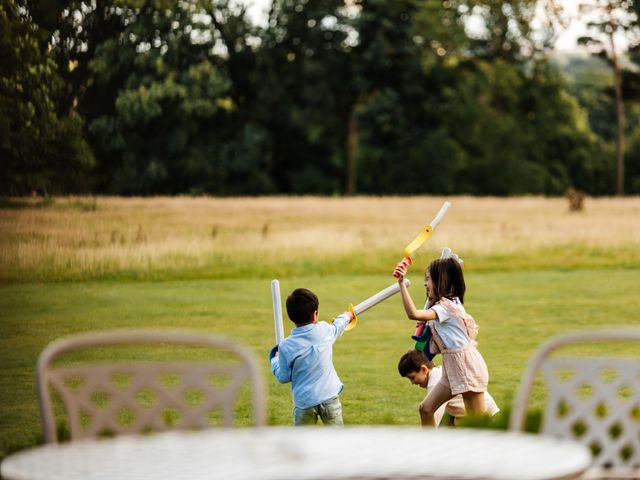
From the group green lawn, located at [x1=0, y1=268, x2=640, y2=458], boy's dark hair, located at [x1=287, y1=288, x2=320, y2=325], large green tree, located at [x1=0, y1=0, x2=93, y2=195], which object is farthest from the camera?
large green tree, located at [x1=0, y1=0, x2=93, y2=195]

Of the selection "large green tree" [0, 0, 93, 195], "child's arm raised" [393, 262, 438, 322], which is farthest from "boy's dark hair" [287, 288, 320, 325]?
"large green tree" [0, 0, 93, 195]

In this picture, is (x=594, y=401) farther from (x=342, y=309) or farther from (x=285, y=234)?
(x=285, y=234)

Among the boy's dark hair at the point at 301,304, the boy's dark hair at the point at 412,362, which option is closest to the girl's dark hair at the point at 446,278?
the boy's dark hair at the point at 412,362

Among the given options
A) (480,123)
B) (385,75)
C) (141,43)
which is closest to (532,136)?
(480,123)

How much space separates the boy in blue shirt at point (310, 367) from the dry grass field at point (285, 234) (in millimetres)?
4064

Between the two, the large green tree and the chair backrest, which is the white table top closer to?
the chair backrest

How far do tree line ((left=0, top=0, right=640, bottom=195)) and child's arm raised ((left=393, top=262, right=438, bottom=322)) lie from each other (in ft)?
10.0

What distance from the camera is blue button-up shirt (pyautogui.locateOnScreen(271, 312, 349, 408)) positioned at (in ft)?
14.8

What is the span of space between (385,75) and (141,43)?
8.88m

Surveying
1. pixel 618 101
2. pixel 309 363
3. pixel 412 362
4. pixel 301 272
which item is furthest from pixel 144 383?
pixel 618 101

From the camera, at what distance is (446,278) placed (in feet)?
15.5

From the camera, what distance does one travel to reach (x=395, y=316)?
33.8ft

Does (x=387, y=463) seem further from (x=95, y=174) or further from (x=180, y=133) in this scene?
(x=180, y=133)

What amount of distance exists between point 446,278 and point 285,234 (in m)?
8.94
